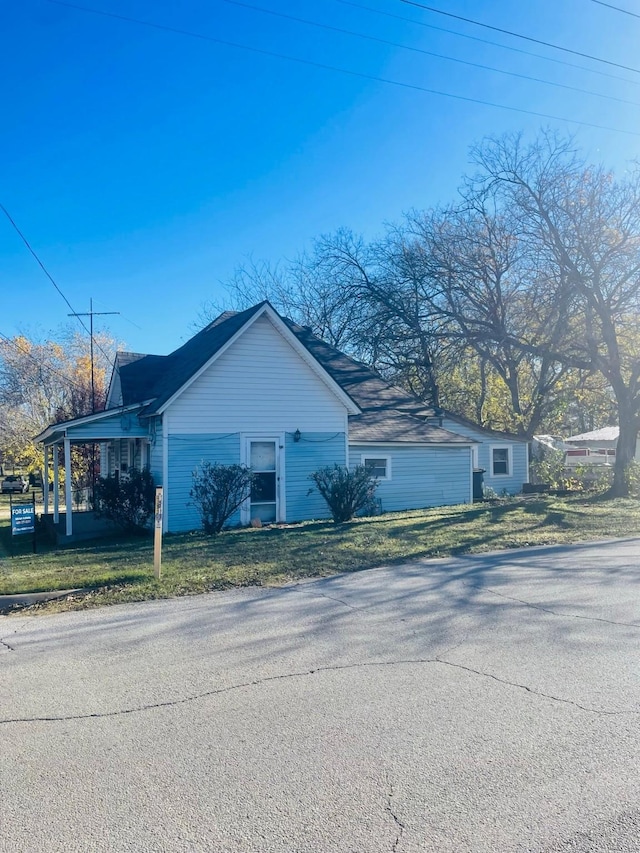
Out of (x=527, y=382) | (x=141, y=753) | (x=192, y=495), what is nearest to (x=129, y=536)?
(x=192, y=495)

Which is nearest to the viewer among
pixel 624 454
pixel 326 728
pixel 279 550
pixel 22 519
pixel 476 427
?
pixel 326 728

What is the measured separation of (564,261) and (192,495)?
533 inches

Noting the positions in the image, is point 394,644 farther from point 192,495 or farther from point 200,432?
point 200,432

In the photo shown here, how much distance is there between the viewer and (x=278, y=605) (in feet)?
26.8

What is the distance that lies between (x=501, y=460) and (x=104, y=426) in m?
18.4

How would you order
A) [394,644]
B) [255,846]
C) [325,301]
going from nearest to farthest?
1. [255,846]
2. [394,644]
3. [325,301]

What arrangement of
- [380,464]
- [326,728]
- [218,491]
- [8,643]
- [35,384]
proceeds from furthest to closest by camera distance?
[35,384], [380,464], [218,491], [8,643], [326,728]

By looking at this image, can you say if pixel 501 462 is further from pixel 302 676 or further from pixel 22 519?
pixel 302 676

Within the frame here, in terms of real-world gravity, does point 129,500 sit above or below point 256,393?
below

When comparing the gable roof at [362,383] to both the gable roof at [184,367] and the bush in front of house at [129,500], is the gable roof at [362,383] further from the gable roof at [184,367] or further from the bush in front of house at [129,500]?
the bush in front of house at [129,500]

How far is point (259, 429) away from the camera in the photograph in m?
18.2

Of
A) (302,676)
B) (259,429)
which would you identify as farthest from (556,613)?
(259,429)

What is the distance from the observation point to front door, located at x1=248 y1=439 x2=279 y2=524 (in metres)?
18.3

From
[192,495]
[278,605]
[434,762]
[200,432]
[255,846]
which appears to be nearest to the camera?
[255,846]
